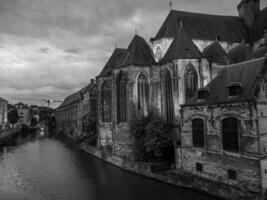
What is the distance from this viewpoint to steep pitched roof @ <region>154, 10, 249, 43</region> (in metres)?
30.1

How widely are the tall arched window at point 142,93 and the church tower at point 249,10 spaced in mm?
21881

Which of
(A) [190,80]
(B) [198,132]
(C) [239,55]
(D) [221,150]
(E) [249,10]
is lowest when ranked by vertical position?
(D) [221,150]

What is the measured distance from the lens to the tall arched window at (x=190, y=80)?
24.1 metres

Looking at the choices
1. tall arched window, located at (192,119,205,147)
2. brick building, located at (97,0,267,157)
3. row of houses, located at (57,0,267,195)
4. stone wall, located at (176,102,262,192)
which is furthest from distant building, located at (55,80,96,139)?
tall arched window, located at (192,119,205,147)

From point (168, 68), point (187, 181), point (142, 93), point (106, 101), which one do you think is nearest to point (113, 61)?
point (106, 101)

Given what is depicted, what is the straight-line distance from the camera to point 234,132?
15039mm

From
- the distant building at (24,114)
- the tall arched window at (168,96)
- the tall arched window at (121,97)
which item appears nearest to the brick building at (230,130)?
the tall arched window at (168,96)

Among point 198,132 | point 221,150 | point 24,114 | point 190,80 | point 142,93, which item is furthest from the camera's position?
point 24,114

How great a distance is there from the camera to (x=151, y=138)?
2077cm

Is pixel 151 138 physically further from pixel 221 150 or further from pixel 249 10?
pixel 249 10

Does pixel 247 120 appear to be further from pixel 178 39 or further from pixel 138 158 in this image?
pixel 178 39

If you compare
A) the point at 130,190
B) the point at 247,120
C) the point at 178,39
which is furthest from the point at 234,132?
the point at 178,39

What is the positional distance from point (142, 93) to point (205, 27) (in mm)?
14529

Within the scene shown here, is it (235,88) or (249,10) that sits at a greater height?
(249,10)
